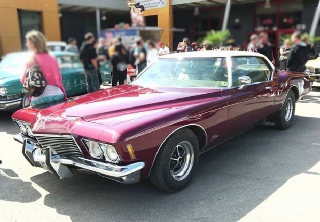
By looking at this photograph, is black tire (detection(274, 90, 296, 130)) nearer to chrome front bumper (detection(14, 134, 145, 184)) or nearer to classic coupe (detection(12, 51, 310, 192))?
classic coupe (detection(12, 51, 310, 192))

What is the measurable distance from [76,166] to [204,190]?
1.37 meters

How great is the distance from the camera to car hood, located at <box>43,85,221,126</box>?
3021 mm

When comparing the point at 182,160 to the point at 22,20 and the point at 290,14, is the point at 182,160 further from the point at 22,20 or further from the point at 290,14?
the point at 22,20

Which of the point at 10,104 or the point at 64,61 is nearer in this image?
the point at 64,61

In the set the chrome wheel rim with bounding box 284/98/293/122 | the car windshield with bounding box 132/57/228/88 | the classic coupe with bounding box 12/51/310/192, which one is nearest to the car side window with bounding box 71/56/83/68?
the classic coupe with bounding box 12/51/310/192

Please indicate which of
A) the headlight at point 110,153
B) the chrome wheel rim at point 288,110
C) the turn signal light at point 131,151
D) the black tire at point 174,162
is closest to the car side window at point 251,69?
the chrome wheel rim at point 288,110

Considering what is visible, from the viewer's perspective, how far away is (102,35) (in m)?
1.66

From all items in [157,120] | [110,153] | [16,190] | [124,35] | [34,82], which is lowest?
[16,190]

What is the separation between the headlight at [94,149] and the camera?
2.80 metres

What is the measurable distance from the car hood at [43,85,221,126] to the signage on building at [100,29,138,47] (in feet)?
3.85

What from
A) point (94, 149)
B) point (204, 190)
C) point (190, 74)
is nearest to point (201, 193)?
point (204, 190)

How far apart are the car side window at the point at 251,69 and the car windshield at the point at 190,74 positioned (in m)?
0.19

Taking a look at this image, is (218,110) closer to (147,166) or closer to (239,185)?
(239,185)

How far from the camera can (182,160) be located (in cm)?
336
